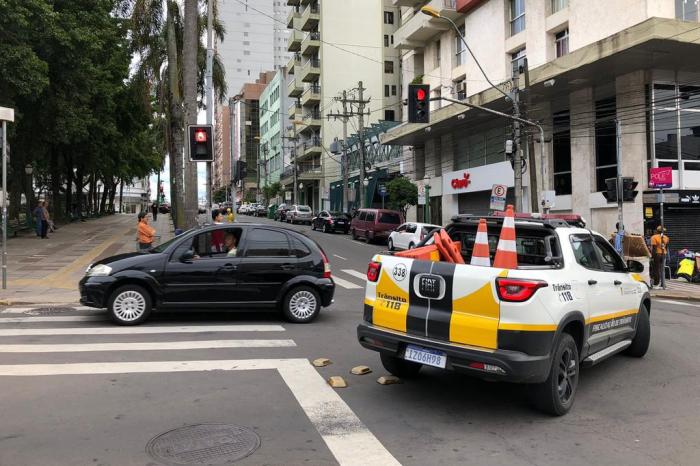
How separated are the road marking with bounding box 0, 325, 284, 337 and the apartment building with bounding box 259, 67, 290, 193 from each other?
2874 inches

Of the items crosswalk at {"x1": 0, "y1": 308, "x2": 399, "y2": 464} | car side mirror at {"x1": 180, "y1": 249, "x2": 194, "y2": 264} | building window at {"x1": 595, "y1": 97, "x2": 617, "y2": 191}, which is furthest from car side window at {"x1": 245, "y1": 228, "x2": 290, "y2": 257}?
building window at {"x1": 595, "y1": 97, "x2": 617, "y2": 191}

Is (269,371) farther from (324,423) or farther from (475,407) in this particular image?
(475,407)

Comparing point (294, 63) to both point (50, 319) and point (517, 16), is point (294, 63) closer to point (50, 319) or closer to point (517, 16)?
point (517, 16)

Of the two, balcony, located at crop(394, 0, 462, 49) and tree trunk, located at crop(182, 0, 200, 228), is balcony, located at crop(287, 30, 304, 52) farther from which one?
tree trunk, located at crop(182, 0, 200, 228)

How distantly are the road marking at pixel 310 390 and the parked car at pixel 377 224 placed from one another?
23.7 m

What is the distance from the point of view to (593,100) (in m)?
25.1

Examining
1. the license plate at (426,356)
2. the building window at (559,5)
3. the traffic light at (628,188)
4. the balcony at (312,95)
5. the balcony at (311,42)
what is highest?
the balcony at (311,42)

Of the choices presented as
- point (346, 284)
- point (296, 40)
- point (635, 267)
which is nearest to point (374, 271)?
point (635, 267)

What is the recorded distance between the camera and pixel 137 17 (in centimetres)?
2406

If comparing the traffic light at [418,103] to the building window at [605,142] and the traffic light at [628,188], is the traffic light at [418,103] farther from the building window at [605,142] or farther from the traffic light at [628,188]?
the building window at [605,142]

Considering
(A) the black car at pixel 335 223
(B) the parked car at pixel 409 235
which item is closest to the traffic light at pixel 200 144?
(B) the parked car at pixel 409 235

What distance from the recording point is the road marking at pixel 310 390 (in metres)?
4.26

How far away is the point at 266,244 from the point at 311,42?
190 ft

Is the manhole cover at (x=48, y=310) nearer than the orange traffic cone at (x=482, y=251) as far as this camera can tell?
No
